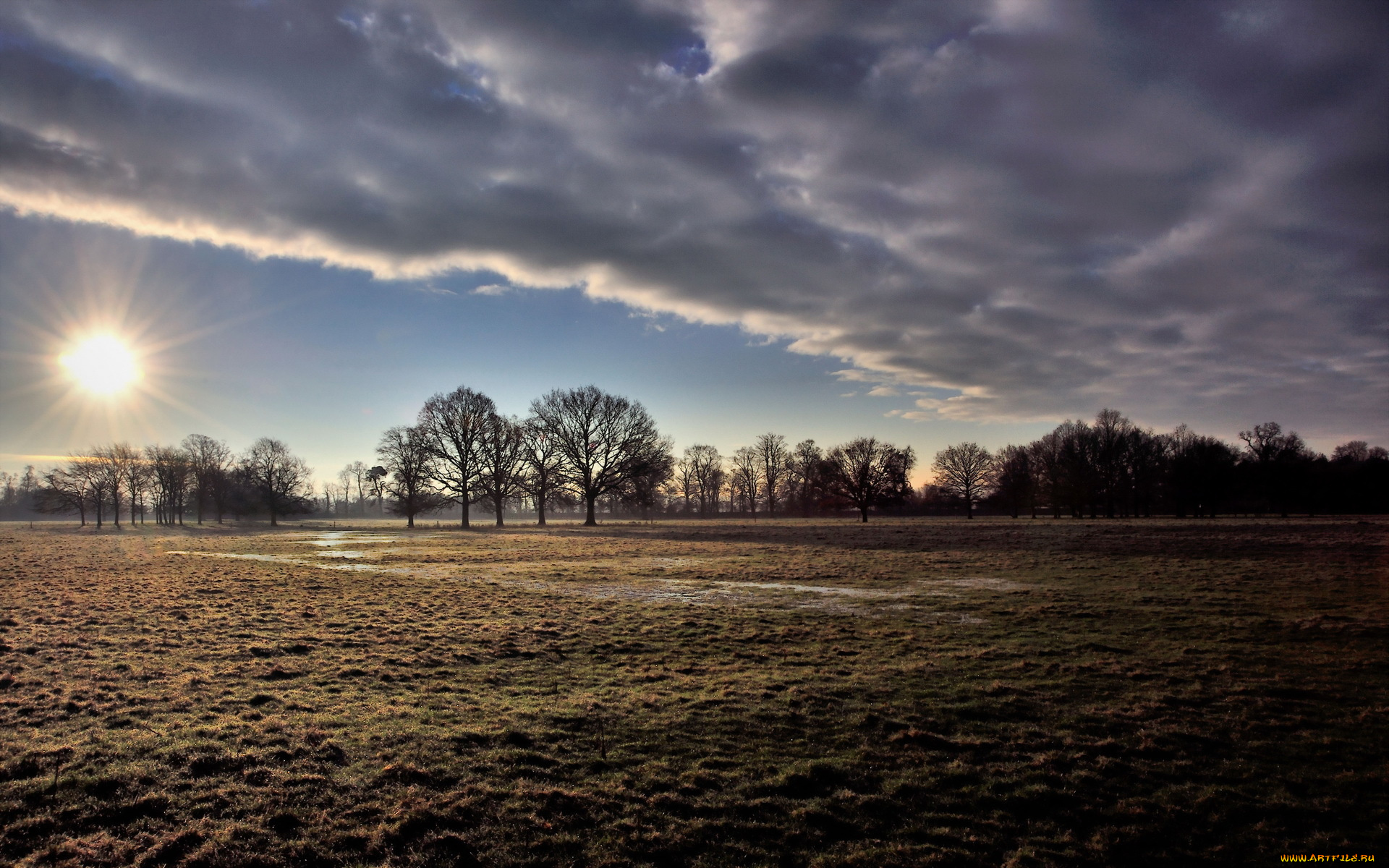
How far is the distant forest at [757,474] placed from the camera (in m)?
68.4

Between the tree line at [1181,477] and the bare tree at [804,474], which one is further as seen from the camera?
the bare tree at [804,474]

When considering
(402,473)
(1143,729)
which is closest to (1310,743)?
(1143,729)

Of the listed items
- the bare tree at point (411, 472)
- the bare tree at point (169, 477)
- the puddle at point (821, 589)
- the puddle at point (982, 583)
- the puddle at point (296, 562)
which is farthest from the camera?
the bare tree at point (169, 477)

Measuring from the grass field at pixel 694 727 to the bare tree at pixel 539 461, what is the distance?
166 feet

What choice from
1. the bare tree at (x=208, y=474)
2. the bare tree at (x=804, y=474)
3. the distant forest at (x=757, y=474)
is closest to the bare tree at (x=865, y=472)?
the distant forest at (x=757, y=474)

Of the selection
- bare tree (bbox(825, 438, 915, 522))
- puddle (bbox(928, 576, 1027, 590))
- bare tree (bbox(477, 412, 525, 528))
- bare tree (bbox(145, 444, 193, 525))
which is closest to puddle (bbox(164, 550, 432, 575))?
puddle (bbox(928, 576, 1027, 590))

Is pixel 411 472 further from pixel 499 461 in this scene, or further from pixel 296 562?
pixel 296 562

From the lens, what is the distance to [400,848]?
5.18 metres

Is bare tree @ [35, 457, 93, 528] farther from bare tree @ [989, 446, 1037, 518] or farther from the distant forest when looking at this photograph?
bare tree @ [989, 446, 1037, 518]

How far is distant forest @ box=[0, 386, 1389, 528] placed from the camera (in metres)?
68.4

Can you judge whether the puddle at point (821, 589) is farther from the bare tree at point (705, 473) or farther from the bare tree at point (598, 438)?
the bare tree at point (705, 473)

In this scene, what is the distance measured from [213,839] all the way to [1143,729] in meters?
10.7

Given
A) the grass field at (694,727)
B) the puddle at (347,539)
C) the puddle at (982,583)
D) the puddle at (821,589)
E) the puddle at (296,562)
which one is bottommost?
the puddle at (347,539)

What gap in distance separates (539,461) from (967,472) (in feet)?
211
